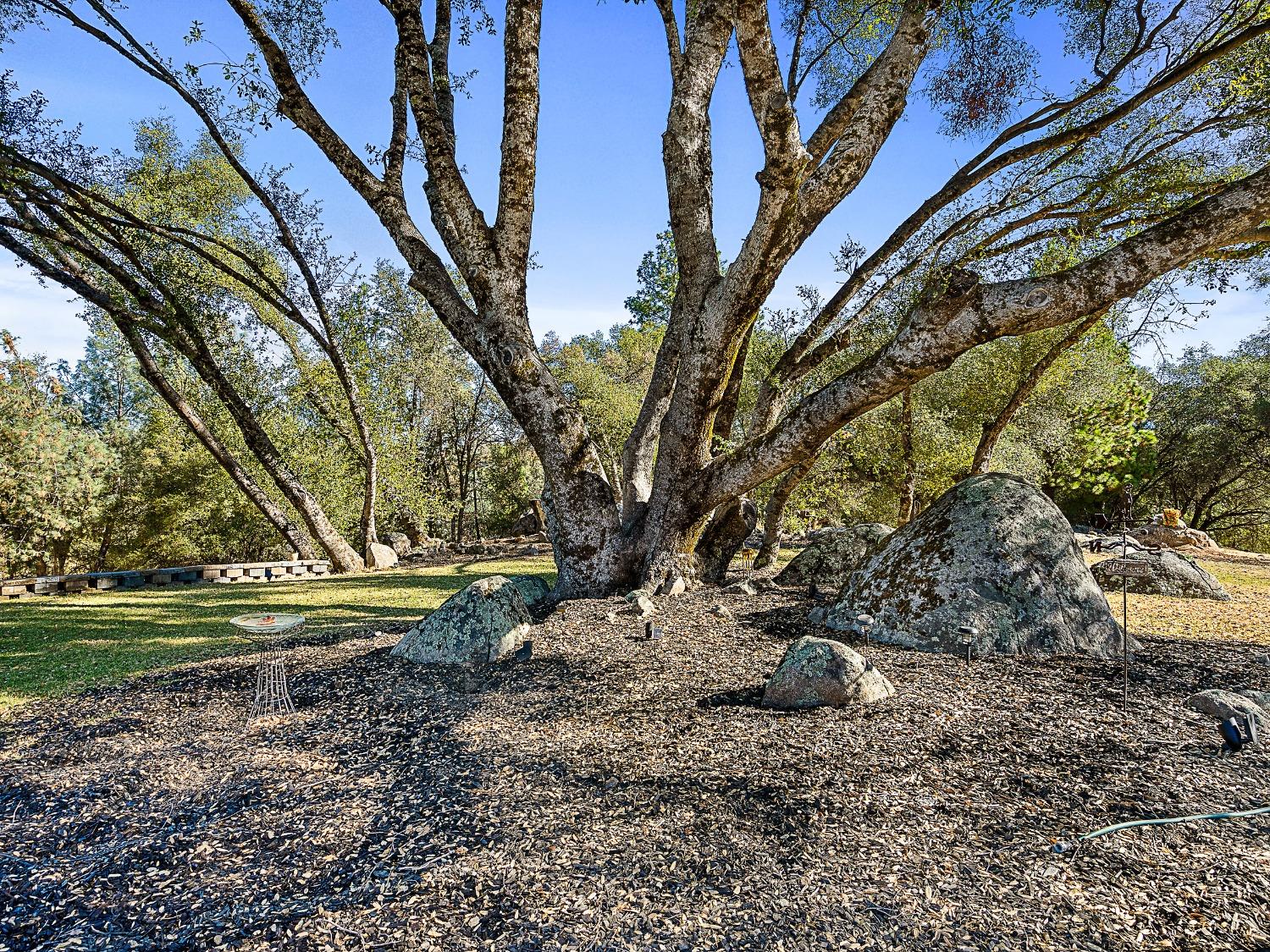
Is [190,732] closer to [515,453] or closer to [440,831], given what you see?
[440,831]

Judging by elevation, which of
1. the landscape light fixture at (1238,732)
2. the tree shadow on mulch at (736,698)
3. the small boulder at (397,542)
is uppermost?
the small boulder at (397,542)

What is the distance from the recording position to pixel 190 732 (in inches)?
142

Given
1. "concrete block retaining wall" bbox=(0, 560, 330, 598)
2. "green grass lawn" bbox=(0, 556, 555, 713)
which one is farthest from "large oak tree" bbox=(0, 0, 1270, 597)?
"concrete block retaining wall" bbox=(0, 560, 330, 598)

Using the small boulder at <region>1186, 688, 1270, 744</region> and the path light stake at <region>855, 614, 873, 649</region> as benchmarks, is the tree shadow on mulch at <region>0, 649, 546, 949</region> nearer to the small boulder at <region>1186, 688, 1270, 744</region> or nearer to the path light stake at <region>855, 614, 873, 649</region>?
the path light stake at <region>855, 614, 873, 649</region>

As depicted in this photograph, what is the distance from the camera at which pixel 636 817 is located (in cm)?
265

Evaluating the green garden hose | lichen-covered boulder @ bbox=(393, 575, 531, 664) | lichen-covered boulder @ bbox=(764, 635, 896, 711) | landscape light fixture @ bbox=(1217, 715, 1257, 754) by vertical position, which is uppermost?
lichen-covered boulder @ bbox=(393, 575, 531, 664)

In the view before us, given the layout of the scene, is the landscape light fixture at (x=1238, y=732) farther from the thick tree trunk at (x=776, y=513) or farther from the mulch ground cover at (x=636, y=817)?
the thick tree trunk at (x=776, y=513)

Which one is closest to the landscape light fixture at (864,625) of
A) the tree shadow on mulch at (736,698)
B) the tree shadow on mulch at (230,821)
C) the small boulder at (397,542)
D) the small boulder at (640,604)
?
the tree shadow on mulch at (736,698)

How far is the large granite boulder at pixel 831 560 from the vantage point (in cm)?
773

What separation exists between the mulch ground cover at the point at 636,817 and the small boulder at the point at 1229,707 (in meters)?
0.11

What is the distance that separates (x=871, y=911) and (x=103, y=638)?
7662mm

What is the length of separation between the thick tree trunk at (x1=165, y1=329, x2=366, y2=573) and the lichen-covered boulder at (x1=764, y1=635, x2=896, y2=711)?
11.6 metres

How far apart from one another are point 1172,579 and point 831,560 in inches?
191

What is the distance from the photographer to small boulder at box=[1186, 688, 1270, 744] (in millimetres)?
3275
